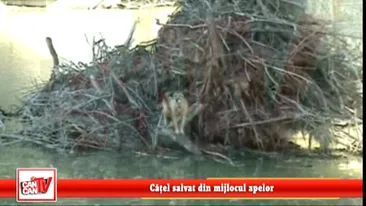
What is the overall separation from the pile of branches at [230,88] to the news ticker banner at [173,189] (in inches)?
26.0

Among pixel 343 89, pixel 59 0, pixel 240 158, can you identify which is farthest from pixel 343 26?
pixel 59 0

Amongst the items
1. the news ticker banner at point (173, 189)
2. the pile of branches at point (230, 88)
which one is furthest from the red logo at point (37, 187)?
the pile of branches at point (230, 88)

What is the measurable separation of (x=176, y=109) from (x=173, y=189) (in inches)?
33.0

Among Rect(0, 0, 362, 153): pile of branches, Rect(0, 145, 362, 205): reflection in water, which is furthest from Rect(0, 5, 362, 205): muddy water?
Rect(0, 0, 362, 153): pile of branches

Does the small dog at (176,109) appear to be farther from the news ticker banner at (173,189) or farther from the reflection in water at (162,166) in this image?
the news ticker banner at (173,189)

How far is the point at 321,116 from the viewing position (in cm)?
347

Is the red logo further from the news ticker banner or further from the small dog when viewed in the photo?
the small dog

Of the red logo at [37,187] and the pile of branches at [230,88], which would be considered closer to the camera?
the red logo at [37,187]

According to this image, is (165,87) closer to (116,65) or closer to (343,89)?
(116,65)

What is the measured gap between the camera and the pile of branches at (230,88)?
11.4ft

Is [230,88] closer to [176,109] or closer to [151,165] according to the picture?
[176,109]

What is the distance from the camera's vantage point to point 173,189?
277cm

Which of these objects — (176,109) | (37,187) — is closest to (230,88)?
(176,109)

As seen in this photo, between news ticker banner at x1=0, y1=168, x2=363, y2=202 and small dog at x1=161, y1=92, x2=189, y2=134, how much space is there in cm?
68
